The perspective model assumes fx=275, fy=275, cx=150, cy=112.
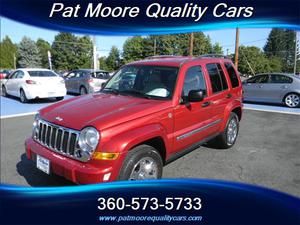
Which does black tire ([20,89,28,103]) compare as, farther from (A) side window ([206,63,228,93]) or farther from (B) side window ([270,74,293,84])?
(B) side window ([270,74,293,84])

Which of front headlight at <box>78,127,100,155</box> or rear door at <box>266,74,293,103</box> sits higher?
rear door at <box>266,74,293,103</box>

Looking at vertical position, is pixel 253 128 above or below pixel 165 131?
below

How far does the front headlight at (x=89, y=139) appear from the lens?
3098 mm

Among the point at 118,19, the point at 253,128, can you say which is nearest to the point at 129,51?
the point at 118,19

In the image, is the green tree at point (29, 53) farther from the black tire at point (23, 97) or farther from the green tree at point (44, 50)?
the black tire at point (23, 97)

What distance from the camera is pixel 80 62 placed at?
6862 cm

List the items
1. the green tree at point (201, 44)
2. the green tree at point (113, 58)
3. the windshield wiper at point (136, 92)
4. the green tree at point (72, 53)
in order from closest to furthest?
the windshield wiper at point (136, 92) < the green tree at point (201, 44) < the green tree at point (113, 58) < the green tree at point (72, 53)

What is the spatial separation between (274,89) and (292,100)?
833mm

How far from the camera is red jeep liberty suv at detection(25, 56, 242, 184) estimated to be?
123 inches

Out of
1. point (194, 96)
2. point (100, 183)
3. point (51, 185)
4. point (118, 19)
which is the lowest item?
point (51, 185)

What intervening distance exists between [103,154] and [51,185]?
4.58ft

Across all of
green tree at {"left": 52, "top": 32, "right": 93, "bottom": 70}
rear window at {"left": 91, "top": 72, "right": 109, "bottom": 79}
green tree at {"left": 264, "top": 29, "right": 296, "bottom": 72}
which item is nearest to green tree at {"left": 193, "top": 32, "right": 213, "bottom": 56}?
green tree at {"left": 52, "top": 32, "right": 93, "bottom": 70}

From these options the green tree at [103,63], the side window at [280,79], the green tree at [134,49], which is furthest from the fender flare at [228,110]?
the green tree at [103,63]

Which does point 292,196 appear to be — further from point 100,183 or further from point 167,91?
point 100,183
